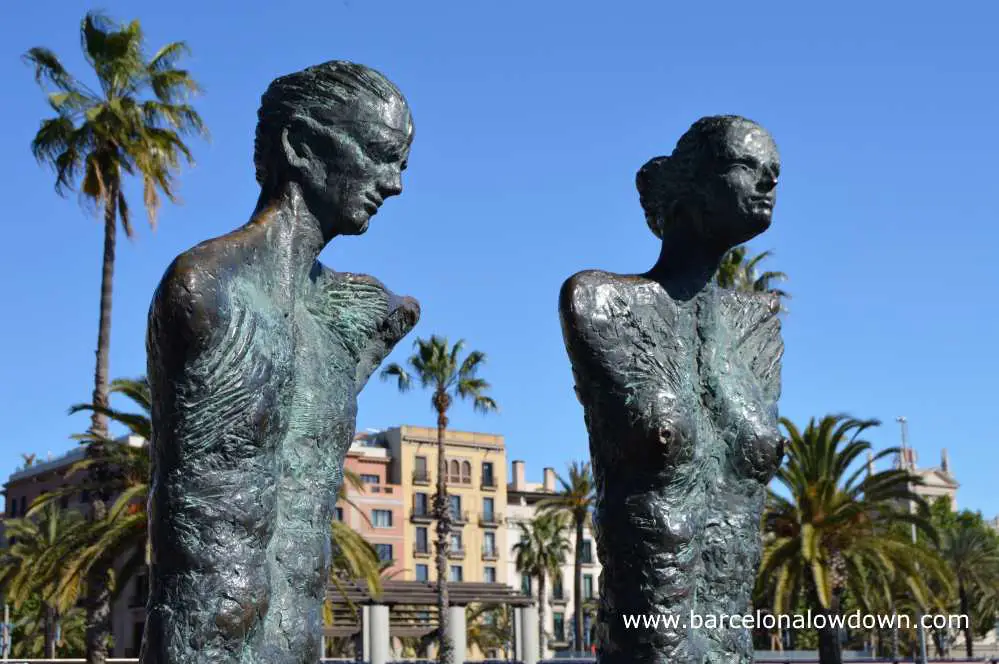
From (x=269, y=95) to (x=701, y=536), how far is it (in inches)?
90.5

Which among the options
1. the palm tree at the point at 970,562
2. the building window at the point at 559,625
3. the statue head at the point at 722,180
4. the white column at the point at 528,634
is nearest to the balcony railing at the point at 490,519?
the building window at the point at 559,625

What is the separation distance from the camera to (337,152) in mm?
4277

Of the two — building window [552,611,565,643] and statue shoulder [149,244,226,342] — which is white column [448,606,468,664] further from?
building window [552,611,565,643]

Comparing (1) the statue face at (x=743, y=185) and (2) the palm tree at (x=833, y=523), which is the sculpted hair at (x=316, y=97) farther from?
(2) the palm tree at (x=833, y=523)

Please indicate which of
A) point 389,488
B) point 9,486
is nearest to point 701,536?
point 389,488

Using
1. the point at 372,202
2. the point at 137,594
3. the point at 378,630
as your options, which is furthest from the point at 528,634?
the point at 372,202

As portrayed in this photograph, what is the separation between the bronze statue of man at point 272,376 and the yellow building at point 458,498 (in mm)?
56213

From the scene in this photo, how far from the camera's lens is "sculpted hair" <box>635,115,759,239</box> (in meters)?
5.37

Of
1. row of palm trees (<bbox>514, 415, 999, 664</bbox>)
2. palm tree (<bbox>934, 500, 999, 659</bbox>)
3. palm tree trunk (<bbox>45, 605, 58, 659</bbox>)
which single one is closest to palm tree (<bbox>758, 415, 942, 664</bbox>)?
row of palm trees (<bbox>514, 415, 999, 664</bbox>)

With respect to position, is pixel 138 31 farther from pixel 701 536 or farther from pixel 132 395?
pixel 701 536

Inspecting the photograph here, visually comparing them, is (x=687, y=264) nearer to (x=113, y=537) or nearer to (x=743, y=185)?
(x=743, y=185)

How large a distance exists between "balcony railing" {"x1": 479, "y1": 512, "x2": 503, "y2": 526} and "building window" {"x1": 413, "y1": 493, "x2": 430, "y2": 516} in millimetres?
3130

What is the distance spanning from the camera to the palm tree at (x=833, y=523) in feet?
74.6

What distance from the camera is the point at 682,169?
5504 millimetres
